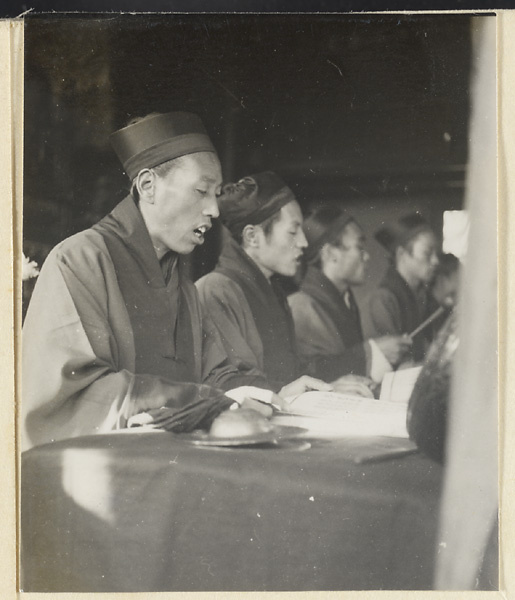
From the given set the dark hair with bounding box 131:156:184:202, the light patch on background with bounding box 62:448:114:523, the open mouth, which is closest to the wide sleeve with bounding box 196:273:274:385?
the open mouth

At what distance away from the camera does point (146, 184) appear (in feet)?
6.89

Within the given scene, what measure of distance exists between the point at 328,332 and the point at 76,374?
0.90 m

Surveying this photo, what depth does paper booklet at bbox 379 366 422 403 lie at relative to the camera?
2.06 meters

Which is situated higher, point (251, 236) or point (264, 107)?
point (264, 107)

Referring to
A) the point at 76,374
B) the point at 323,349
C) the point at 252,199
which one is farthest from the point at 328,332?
the point at 76,374

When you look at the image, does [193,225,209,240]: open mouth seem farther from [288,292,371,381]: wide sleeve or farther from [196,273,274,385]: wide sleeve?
[288,292,371,381]: wide sleeve

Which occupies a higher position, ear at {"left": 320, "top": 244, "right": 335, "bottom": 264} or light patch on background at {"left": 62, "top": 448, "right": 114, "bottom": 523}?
ear at {"left": 320, "top": 244, "right": 335, "bottom": 264}

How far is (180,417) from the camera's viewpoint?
2.04 m

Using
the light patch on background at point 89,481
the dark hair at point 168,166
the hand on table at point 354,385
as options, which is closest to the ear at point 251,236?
the dark hair at point 168,166

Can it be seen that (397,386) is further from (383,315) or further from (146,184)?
(146,184)

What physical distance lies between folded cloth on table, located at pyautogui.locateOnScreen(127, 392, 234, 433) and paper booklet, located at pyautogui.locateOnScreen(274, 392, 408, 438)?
0.24 metres

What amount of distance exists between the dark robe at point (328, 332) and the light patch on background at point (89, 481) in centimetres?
80

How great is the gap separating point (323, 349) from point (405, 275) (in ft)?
1.29

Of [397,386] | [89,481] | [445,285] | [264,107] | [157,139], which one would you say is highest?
[264,107]
